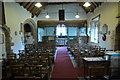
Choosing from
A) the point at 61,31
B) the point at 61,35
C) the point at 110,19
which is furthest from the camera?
the point at 61,31

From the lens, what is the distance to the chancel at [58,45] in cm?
366

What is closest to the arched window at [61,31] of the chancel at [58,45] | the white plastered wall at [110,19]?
the chancel at [58,45]

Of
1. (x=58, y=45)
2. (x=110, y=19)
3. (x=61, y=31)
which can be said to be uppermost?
(x=110, y=19)

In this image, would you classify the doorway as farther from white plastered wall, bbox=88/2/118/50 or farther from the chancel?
white plastered wall, bbox=88/2/118/50

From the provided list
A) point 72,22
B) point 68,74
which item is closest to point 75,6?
point 72,22

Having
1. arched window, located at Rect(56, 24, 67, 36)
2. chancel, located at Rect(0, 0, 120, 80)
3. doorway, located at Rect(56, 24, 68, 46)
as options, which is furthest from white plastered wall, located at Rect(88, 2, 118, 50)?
arched window, located at Rect(56, 24, 67, 36)

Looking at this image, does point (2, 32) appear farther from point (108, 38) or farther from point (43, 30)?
point (43, 30)

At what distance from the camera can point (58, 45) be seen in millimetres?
13883

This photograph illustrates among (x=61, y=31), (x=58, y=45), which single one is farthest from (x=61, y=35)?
(x=58, y=45)

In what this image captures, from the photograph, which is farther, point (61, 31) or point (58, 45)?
point (61, 31)

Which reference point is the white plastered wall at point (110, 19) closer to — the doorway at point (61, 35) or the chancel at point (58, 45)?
the chancel at point (58, 45)

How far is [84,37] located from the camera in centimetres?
1255

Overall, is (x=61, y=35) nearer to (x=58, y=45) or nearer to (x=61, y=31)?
(x=61, y=31)

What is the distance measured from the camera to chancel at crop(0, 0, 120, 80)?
12.0 ft
